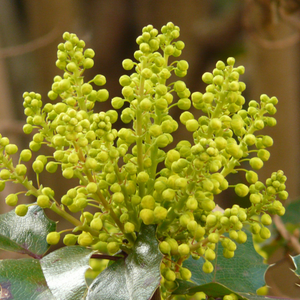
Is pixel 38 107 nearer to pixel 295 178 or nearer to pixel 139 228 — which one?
pixel 139 228

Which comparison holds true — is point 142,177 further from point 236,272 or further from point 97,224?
point 236,272

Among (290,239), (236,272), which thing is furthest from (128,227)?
(290,239)

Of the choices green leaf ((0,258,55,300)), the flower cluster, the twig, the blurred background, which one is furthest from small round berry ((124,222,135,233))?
the blurred background

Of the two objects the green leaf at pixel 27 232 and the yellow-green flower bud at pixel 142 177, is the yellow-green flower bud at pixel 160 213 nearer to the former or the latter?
the yellow-green flower bud at pixel 142 177

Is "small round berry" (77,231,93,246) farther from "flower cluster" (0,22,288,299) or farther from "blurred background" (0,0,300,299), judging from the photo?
"blurred background" (0,0,300,299)

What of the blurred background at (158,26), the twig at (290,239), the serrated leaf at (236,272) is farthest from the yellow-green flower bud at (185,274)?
the blurred background at (158,26)

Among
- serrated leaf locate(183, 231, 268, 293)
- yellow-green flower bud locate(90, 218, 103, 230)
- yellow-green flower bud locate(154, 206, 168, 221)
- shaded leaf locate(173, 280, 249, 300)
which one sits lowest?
serrated leaf locate(183, 231, 268, 293)
